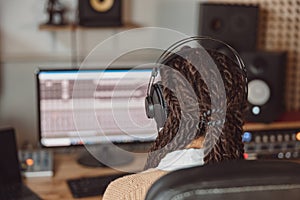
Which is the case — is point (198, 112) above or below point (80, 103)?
above

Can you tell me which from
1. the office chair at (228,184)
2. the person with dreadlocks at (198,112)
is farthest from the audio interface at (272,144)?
the office chair at (228,184)

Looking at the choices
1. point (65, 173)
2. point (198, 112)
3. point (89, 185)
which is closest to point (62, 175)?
point (65, 173)

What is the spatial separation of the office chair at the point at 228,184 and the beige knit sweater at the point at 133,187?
0.27 m

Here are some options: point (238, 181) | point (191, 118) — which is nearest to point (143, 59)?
point (191, 118)

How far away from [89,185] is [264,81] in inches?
33.7

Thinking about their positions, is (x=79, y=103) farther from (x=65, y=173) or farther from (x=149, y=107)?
(x=149, y=107)

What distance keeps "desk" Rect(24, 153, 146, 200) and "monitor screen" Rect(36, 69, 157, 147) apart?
4.2 inches

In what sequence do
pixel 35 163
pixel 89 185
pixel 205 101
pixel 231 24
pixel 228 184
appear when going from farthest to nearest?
pixel 231 24
pixel 35 163
pixel 89 185
pixel 205 101
pixel 228 184

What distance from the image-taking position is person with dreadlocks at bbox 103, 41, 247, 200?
4.17 feet

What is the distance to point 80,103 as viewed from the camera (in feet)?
7.32

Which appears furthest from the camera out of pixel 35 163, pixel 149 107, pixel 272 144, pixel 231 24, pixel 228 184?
pixel 231 24

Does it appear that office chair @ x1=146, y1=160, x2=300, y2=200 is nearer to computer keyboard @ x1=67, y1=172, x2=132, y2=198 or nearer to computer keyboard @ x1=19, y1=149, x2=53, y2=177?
computer keyboard @ x1=67, y1=172, x2=132, y2=198

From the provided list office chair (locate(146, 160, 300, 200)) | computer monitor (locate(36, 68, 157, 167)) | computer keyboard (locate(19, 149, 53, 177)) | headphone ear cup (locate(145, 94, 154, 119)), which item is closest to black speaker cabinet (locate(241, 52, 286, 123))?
computer monitor (locate(36, 68, 157, 167))

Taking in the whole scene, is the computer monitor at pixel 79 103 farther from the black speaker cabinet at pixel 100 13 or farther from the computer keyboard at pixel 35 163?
the black speaker cabinet at pixel 100 13
